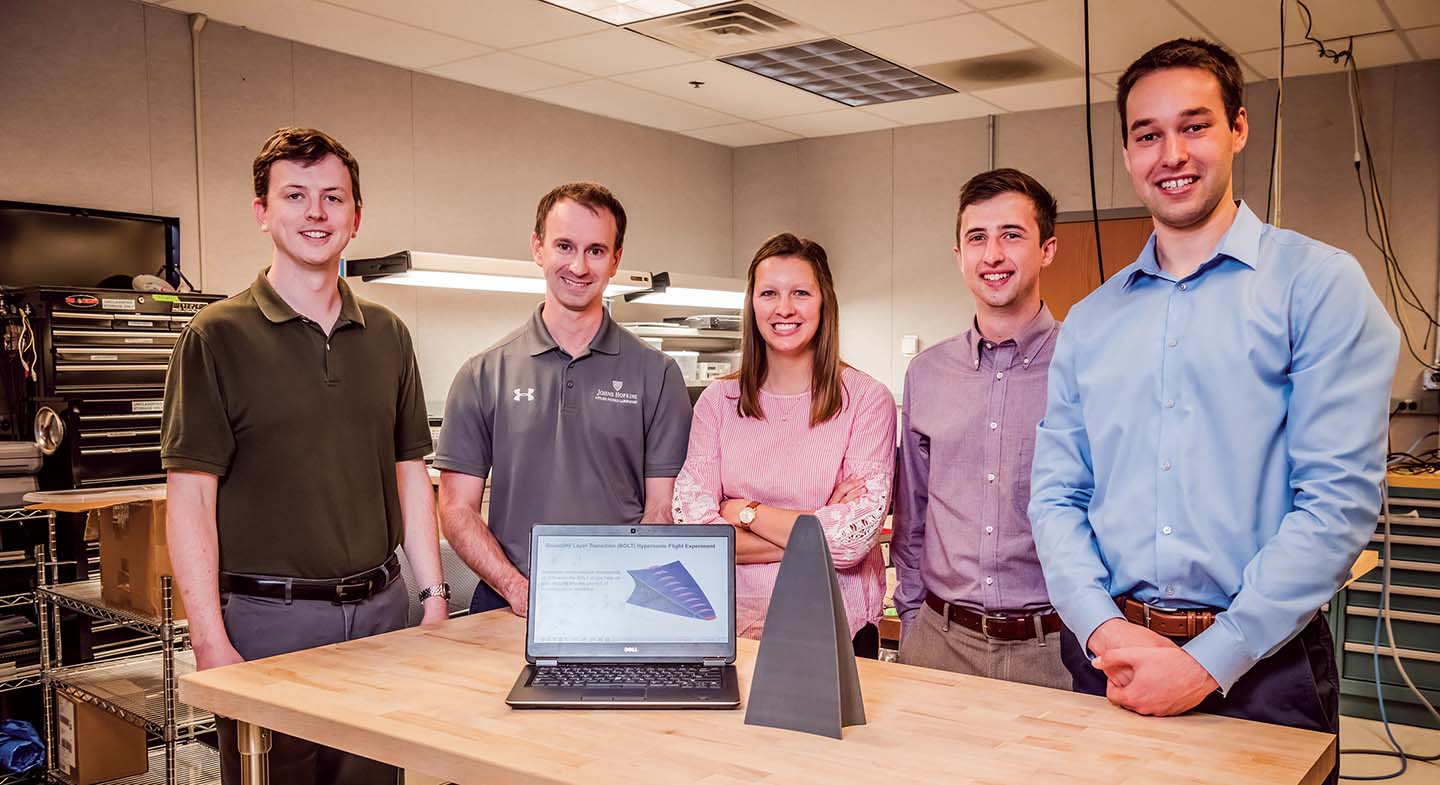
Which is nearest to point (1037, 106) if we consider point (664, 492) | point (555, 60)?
point (555, 60)

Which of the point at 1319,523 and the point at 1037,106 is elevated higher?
the point at 1037,106

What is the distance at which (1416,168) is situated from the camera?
16.1 ft

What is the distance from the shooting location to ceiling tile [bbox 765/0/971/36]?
4035mm

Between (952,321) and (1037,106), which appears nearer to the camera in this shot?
(1037,106)

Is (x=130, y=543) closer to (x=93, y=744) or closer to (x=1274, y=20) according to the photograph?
(x=93, y=744)

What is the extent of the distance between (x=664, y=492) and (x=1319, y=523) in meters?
1.24

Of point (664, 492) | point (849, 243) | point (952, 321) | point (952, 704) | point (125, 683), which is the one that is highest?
point (849, 243)

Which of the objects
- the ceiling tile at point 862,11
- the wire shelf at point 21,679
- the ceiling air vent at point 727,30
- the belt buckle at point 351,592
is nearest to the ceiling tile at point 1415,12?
the ceiling tile at point 862,11

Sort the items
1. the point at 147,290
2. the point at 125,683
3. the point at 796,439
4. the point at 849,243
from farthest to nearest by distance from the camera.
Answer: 1. the point at 849,243
2. the point at 147,290
3. the point at 125,683
4. the point at 796,439

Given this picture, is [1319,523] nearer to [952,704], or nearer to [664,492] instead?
[952,704]

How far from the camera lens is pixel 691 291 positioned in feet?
18.9

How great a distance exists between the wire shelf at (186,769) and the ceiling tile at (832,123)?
448 centimetres

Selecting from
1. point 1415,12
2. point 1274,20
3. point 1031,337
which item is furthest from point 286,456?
point 1415,12

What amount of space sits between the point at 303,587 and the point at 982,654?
1.23m
